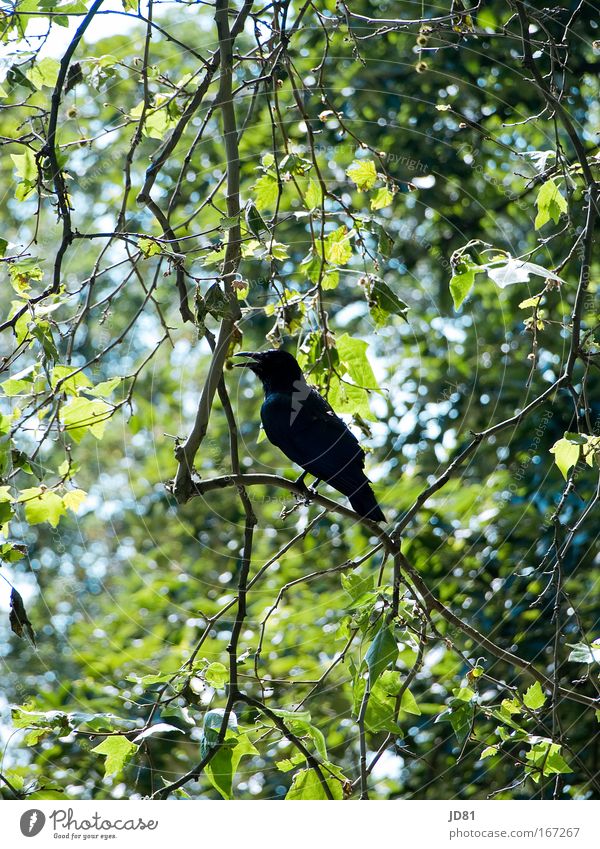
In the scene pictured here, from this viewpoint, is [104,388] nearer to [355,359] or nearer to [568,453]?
[355,359]

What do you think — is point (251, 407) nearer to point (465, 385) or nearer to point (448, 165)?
point (465, 385)

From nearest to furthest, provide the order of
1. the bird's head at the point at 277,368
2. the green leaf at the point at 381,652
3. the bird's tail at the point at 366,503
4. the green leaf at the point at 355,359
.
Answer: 1. the green leaf at the point at 381,652
2. the green leaf at the point at 355,359
3. the bird's tail at the point at 366,503
4. the bird's head at the point at 277,368

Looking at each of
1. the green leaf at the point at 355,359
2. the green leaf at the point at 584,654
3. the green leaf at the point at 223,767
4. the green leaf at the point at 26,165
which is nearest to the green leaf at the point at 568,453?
the green leaf at the point at 584,654

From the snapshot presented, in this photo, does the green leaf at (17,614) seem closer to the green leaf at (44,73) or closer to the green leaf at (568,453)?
the green leaf at (568,453)

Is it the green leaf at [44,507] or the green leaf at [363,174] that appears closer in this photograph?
the green leaf at [44,507]

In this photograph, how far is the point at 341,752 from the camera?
525 cm

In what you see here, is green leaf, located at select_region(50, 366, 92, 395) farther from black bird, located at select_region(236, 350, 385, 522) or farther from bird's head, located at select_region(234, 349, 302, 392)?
bird's head, located at select_region(234, 349, 302, 392)

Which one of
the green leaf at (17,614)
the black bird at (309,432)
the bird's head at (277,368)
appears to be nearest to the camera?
the green leaf at (17,614)

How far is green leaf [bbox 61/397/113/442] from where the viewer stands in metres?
2.33

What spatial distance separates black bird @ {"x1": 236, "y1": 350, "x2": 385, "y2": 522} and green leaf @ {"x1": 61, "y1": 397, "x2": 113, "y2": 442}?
1.00 meters

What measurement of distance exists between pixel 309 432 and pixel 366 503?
0.48 metres

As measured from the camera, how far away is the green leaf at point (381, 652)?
85.3 inches

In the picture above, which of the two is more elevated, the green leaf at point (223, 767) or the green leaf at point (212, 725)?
the green leaf at point (212, 725)

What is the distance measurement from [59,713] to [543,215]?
1.89 m
